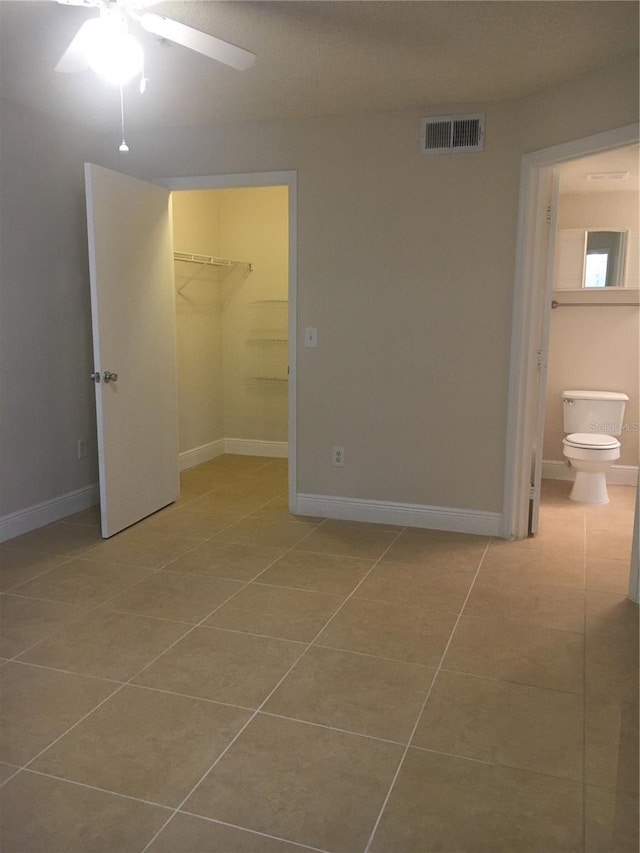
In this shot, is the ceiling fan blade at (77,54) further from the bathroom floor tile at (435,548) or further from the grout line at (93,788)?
the bathroom floor tile at (435,548)

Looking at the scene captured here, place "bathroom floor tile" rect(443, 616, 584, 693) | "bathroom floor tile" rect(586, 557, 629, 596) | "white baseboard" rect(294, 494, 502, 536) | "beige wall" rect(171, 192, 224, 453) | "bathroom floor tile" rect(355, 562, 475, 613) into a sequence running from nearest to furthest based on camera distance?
"bathroom floor tile" rect(443, 616, 584, 693) → "bathroom floor tile" rect(355, 562, 475, 613) → "bathroom floor tile" rect(586, 557, 629, 596) → "white baseboard" rect(294, 494, 502, 536) → "beige wall" rect(171, 192, 224, 453)

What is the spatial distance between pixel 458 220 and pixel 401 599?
2.07 meters

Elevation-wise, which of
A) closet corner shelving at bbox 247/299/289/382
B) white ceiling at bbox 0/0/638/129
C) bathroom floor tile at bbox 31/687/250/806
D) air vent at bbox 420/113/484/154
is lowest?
bathroom floor tile at bbox 31/687/250/806

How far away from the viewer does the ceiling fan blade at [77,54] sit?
2197mm

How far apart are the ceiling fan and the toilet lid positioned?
3.28m

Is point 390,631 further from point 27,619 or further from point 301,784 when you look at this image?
point 27,619

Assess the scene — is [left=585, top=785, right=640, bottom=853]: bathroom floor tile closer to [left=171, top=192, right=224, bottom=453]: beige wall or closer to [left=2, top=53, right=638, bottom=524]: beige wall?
[left=2, top=53, right=638, bottom=524]: beige wall

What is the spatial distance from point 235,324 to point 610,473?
329cm

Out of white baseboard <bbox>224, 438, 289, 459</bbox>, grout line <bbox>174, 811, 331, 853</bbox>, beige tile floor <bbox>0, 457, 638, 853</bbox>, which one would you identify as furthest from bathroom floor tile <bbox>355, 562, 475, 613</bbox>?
white baseboard <bbox>224, 438, 289, 459</bbox>

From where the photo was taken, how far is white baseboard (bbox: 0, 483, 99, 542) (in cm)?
374

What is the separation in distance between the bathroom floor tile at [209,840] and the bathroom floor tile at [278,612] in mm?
982

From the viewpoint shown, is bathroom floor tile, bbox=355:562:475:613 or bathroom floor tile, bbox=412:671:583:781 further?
bathroom floor tile, bbox=355:562:475:613

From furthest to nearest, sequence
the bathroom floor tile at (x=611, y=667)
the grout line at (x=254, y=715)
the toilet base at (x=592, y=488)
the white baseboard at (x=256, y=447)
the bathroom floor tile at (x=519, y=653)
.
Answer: the white baseboard at (x=256, y=447) → the toilet base at (x=592, y=488) → the bathroom floor tile at (x=519, y=653) → the bathroom floor tile at (x=611, y=667) → the grout line at (x=254, y=715)

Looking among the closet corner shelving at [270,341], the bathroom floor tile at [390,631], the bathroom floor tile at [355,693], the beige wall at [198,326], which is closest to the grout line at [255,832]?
the bathroom floor tile at [355,693]
